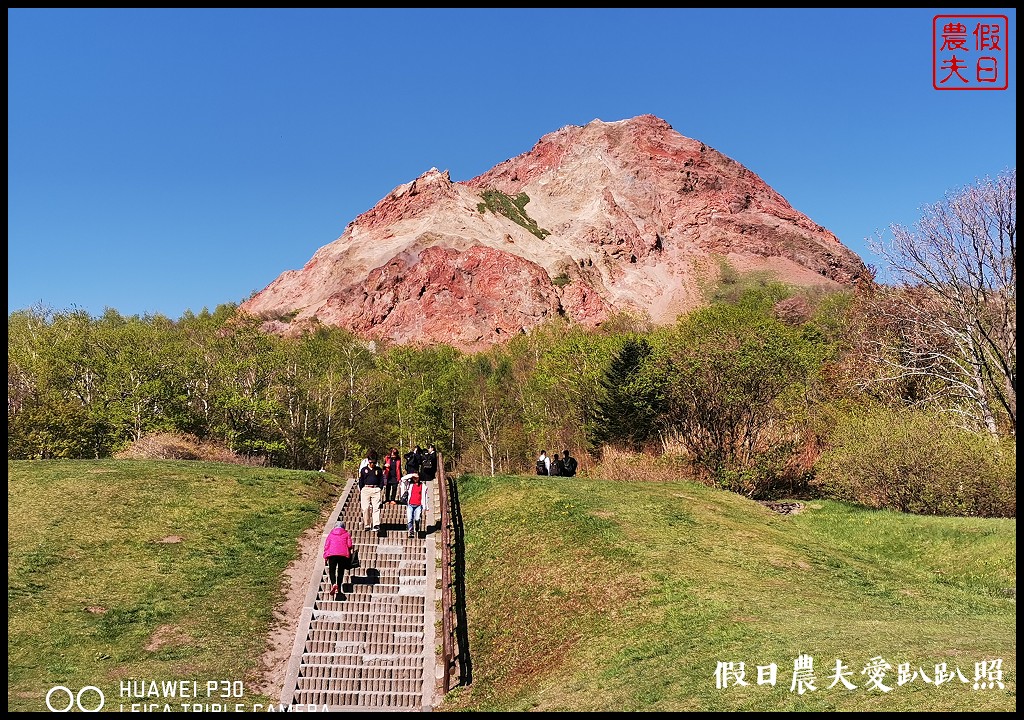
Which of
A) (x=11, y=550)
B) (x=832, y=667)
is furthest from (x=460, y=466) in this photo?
(x=832, y=667)

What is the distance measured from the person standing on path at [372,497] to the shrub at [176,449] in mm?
15580

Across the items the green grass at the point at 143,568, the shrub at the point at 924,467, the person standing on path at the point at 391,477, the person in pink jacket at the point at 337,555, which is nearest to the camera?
the green grass at the point at 143,568

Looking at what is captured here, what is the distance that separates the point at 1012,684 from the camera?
8.84 metres

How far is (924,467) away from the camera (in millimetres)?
24203

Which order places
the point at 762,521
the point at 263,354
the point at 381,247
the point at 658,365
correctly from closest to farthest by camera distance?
the point at 762,521
the point at 658,365
the point at 263,354
the point at 381,247

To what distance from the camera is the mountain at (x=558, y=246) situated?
11200 cm

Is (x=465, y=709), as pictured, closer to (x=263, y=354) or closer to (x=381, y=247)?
(x=263, y=354)

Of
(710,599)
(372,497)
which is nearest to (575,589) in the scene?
(710,599)

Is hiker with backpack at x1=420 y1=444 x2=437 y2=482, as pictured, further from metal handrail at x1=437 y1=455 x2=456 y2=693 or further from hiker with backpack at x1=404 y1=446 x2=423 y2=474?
metal handrail at x1=437 y1=455 x2=456 y2=693

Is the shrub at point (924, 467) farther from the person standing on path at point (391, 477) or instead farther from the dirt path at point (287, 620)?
the dirt path at point (287, 620)

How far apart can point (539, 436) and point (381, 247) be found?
88.1 m

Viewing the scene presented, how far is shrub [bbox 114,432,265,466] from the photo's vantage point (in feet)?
110

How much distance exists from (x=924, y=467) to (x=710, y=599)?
1357 centimetres

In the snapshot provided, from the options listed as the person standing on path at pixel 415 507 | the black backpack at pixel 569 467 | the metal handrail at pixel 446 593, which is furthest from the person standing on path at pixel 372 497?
the black backpack at pixel 569 467
